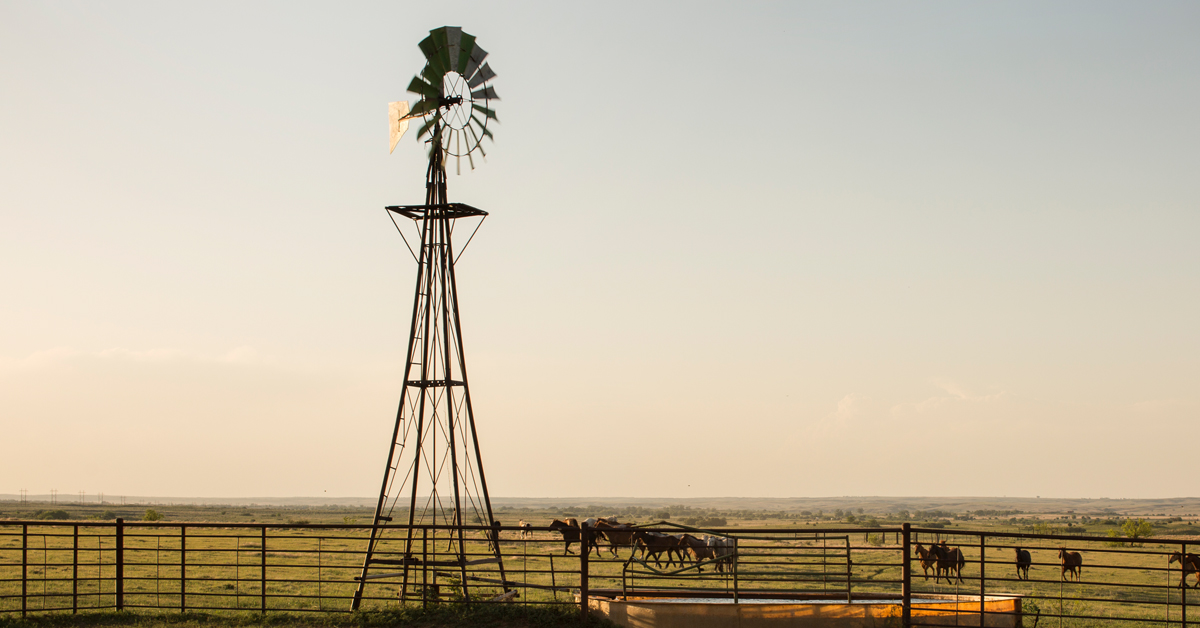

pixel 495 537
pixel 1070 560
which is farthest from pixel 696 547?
pixel 1070 560

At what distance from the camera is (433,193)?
17.5 metres

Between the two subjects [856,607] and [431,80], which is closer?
[856,607]

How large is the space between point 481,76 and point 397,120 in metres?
1.82

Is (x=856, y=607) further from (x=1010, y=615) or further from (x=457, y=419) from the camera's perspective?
(x=457, y=419)

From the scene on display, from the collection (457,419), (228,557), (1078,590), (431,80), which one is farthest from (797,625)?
(228,557)

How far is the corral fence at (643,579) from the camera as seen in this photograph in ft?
41.8

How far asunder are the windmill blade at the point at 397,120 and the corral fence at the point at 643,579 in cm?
738

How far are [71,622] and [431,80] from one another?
422 inches

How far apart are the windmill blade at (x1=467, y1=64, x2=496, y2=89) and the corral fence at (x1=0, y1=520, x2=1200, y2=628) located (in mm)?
8266

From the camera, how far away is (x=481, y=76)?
714 inches

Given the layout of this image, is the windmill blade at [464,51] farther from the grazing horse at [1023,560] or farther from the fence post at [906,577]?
the grazing horse at [1023,560]

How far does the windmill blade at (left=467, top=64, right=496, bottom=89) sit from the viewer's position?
18.1 metres

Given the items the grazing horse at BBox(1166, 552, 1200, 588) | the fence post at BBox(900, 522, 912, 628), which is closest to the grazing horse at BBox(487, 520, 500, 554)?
the fence post at BBox(900, 522, 912, 628)

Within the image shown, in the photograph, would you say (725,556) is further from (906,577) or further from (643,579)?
(643,579)
